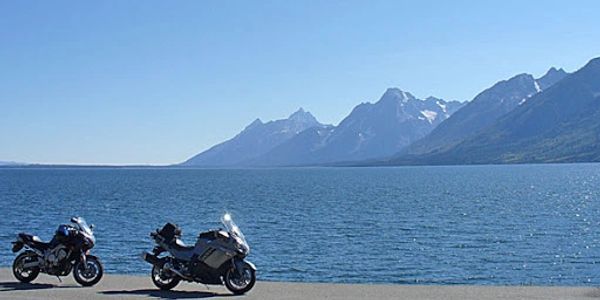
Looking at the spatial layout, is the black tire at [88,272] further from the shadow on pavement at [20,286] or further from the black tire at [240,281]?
the black tire at [240,281]

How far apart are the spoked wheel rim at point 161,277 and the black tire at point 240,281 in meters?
1.47

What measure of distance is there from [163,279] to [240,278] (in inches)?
80.6

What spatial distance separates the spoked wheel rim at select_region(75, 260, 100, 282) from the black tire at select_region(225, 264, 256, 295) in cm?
356

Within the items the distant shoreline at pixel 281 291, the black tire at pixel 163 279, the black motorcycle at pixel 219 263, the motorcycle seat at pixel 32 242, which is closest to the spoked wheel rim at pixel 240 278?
the black motorcycle at pixel 219 263

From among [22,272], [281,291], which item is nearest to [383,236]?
[281,291]

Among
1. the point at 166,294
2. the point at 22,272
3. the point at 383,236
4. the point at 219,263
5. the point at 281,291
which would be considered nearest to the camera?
the point at 166,294

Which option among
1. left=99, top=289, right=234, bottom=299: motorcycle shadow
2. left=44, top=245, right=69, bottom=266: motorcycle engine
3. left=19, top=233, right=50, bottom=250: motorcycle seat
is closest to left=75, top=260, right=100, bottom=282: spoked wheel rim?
left=44, top=245, right=69, bottom=266: motorcycle engine

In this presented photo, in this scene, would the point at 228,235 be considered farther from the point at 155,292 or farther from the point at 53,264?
the point at 53,264

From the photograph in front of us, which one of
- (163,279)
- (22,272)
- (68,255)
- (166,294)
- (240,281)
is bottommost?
(166,294)

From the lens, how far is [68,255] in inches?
753

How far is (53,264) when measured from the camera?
753 inches

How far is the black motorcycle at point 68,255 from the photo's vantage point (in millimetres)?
19109

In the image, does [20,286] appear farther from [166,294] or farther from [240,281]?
[240,281]

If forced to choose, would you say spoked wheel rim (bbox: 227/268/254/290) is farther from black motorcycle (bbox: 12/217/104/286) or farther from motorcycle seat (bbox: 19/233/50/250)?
motorcycle seat (bbox: 19/233/50/250)
